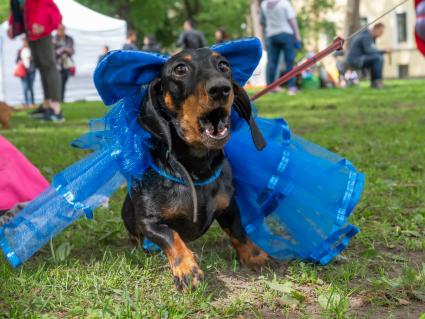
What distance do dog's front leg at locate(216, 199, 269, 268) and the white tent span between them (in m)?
14.3

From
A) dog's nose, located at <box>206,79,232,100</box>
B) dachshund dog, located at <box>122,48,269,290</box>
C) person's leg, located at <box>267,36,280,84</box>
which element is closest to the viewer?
dog's nose, located at <box>206,79,232,100</box>

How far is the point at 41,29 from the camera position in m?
8.15

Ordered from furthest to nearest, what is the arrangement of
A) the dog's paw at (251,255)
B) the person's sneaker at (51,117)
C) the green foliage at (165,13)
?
the green foliage at (165,13), the person's sneaker at (51,117), the dog's paw at (251,255)

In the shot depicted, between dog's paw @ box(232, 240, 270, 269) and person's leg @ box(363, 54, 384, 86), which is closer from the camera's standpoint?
dog's paw @ box(232, 240, 270, 269)

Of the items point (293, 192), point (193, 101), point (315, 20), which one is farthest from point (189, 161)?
point (315, 20)

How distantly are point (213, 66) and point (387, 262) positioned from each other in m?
1.22

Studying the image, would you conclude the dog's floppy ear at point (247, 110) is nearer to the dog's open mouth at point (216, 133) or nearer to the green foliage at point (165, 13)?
the dog's open mouth at point (216, 133)

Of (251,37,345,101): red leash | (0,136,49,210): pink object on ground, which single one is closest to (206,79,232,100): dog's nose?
(251,37,345,101): red leash

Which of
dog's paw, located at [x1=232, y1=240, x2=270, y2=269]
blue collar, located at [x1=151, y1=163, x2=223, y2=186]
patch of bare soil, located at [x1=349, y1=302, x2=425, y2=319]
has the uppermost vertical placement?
blue collar, located at [x1=151, y1=163, x2=223, y2=186]

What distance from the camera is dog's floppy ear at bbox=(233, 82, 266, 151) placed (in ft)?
9.50

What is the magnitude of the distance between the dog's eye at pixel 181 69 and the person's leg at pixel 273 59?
10.4m

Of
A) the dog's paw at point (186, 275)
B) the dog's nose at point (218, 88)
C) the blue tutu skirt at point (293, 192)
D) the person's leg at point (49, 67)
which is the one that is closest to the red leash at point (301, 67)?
the blue tutu skirt at point (293, 192)

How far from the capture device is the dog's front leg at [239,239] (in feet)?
9.87

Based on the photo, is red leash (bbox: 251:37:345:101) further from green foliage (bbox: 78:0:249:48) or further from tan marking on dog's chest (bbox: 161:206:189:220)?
green foliage (bbox: 78:0:249:48)
